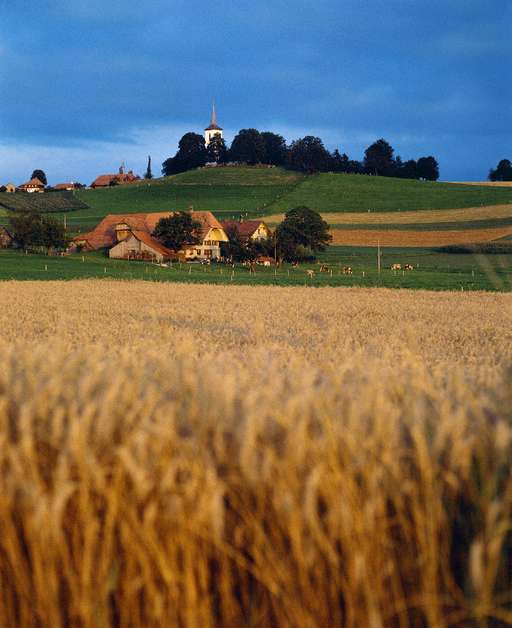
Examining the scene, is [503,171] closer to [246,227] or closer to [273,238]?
[246,227]

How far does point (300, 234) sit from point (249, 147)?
226 ft

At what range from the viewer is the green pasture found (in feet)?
143

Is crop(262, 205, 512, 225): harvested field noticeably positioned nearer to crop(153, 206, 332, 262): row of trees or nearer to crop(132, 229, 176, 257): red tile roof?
crop(153, 206, 332, 262): row of trees

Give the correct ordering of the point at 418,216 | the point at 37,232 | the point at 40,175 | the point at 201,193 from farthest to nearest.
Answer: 1. the point at 40,175
2. the point at 201,193
3. the point at 418,216
4. the point at 37,232

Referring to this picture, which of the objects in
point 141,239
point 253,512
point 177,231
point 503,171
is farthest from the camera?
point 503,171

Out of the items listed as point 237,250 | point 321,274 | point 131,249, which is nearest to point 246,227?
point 237,250

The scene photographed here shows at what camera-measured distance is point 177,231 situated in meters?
72.4

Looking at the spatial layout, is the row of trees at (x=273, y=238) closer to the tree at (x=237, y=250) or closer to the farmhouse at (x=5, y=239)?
the tree at (x=237, y=250)

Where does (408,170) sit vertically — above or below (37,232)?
above

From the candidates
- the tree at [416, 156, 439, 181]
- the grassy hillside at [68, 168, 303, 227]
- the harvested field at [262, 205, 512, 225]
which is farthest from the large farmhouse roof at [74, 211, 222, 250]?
the tree at [416, 156, 439, 181]

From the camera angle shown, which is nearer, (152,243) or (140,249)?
(152,243)

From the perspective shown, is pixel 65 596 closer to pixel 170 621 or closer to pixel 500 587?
pixel 170 621

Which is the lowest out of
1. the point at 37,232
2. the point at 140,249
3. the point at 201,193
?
the point at 140,249

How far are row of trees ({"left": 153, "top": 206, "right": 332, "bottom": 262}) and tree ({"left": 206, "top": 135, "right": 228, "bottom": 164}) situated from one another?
69.4 metres
